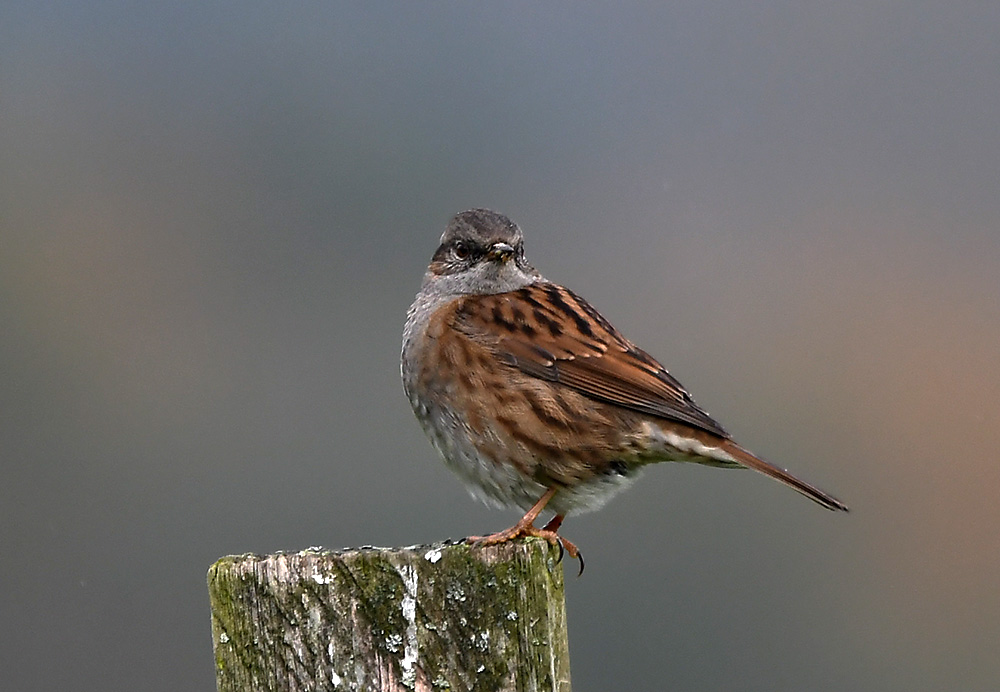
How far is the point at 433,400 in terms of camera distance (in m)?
6.70

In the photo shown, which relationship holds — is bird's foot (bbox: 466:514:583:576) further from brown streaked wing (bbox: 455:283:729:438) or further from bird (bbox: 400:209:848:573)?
brown streaked wing (bbox: 455:283:729:438)

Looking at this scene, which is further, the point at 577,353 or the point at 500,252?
the point at 500,252

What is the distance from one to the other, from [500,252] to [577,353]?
0.90 metres

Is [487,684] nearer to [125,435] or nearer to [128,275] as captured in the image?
[125,435]

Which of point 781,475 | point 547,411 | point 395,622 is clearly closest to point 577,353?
point 547,411

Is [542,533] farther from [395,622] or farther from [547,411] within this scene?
[395,622]

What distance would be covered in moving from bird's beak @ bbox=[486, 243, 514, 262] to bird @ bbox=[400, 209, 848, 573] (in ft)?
1.57

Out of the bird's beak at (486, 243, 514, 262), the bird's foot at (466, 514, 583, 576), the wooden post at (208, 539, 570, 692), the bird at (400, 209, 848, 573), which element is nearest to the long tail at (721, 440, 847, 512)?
the bird at (400, 209, 848, 573)

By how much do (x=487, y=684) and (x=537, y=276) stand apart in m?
4.11

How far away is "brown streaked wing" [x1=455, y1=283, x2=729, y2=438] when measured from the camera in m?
6.65

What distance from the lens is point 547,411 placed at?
6574mm

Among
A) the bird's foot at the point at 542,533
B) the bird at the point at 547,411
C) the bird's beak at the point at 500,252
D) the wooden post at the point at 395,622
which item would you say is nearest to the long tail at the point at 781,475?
the bird at the point at 547,411

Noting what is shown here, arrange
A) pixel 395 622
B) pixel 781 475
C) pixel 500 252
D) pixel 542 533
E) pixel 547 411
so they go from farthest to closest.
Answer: pixel 500 252 → pixel 547 411 → pixel 781 475 → pixel 542 533 → pixel 395 622

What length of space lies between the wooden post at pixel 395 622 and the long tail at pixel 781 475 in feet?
7.96
